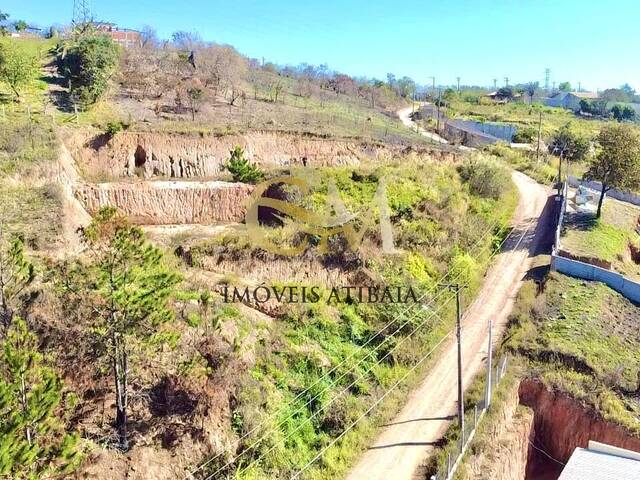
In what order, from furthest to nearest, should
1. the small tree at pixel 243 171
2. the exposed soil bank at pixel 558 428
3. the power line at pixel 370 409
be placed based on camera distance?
the small tree at pixel 243 171
the exposed soil bank at pixel 558 428
the power line at pixel 370 409

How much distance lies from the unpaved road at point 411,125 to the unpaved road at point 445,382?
2631 centimetres

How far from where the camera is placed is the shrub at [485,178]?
3503cm

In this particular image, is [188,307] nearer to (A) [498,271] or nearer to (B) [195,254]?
(B) [195,254]

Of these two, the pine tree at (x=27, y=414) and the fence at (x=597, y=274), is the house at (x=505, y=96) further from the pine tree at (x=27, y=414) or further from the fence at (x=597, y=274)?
the pine tree at (x=27, y=414)

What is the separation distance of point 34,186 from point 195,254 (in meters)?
8.38

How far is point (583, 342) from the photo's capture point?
20.0m

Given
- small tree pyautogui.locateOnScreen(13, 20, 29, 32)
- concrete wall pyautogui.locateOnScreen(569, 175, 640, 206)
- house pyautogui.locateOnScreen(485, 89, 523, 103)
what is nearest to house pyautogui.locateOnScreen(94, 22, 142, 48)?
small tree pyautogui.locateOnScreen(13, 20, 29, 32)

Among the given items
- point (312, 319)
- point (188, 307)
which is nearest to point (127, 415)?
point (188, 307)

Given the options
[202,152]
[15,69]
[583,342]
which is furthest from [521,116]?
[15,69]

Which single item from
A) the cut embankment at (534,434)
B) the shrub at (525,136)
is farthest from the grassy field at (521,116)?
the cut embankment at (534,434)

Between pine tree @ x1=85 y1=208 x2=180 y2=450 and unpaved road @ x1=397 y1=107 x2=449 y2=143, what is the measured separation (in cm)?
4381

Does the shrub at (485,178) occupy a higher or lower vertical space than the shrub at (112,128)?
lower

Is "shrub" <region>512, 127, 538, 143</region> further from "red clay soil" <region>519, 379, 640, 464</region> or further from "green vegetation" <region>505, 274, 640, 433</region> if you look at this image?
"red clay soil" <region>519, 379, 640, 464</region>

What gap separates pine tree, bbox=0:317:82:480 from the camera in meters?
8.91
